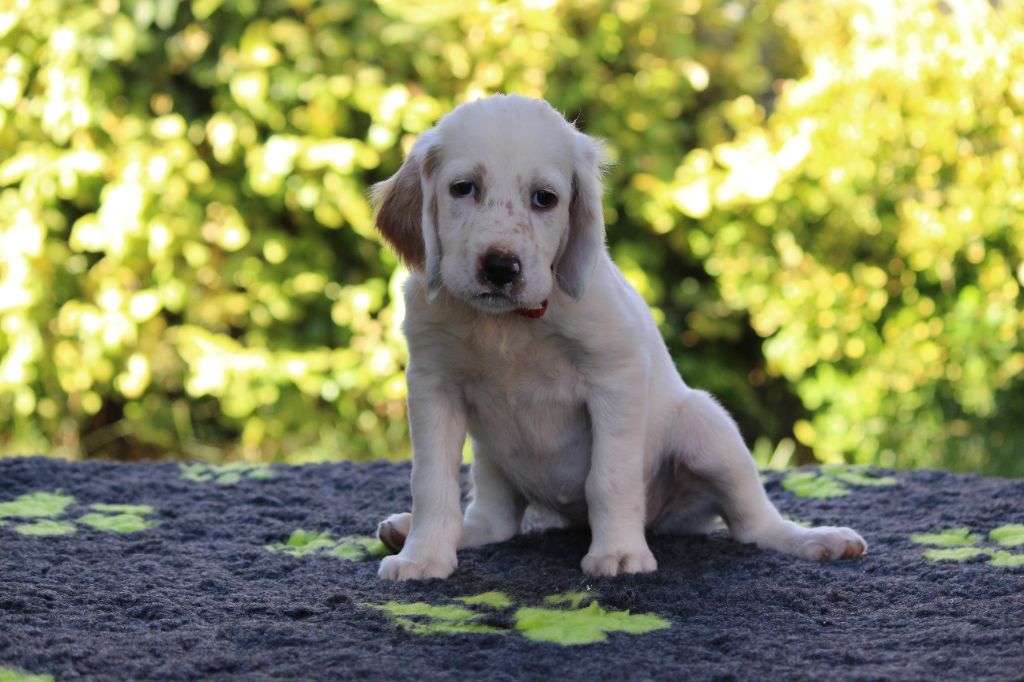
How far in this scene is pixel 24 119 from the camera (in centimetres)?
521

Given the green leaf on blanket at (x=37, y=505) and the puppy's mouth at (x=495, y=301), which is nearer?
the puppy's mouth at (x=495, y=301)

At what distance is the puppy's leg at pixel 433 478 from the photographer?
2703 mm

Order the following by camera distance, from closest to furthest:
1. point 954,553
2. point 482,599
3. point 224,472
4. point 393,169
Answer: point 482,599
point 954,553
point 224,472
point 393,169

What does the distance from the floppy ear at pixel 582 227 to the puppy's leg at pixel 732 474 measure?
511 mm

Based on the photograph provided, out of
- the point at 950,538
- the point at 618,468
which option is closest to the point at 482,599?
the point at 618,468

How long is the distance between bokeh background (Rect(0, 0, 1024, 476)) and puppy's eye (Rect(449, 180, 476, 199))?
2.48 m

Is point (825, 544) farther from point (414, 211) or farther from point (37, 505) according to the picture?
point (37, 505)

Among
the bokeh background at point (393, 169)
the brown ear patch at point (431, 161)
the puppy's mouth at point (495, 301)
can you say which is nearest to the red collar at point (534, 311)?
the puppy's mouth at point (495, 301)

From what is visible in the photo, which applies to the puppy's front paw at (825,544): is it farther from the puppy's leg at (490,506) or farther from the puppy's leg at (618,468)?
the puppy's leg at (490,506)

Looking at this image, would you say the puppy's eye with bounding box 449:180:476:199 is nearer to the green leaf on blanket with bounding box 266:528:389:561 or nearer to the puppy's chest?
the puppy's chest

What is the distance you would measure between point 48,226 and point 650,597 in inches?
148

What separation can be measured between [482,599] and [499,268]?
Result: 0.67 m

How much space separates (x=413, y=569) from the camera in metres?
2.65

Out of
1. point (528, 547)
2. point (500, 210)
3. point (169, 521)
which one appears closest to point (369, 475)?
point (169, 521)
